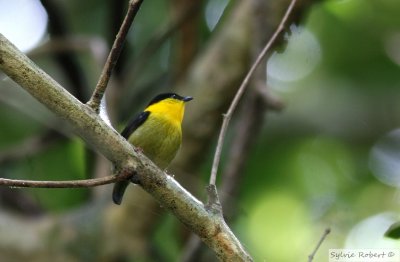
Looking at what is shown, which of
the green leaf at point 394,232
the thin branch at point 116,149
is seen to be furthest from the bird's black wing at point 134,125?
the green leaf at point 394,232

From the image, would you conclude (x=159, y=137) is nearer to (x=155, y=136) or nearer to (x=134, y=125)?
(x=155, y=136)

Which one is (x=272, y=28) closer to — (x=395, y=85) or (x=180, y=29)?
(x=180, y=29)

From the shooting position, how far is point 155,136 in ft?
12.6

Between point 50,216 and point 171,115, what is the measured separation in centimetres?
135

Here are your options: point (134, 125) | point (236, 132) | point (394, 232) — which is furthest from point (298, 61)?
point (394, 232)

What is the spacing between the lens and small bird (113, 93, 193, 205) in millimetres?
3807

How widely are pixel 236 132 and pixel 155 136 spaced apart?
1.01 meters

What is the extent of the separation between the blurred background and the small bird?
0.61 metres

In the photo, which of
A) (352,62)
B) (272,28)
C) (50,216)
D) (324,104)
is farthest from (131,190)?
(352,62)

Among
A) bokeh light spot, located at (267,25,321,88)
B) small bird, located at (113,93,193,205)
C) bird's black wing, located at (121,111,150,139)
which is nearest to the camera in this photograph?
small bird, located at (113,93,193,205)

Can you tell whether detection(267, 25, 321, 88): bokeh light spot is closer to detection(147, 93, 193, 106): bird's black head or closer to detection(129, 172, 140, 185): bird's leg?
detection(147, 93, 193, 106): bird's black head

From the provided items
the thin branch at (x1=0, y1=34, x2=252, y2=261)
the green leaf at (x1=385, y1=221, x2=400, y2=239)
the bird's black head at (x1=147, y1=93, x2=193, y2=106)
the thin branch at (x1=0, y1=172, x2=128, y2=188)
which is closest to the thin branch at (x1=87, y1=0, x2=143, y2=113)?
the thin branch at (x1=0, y1=34, x2=252, y2=261)

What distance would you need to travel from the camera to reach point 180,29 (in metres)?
5.49

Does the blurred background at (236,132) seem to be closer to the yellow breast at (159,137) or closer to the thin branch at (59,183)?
the yellow breast at (159,137)
